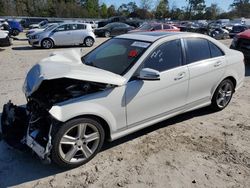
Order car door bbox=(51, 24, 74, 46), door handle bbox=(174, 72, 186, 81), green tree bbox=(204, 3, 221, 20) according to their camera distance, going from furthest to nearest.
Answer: green tree bbox=(204, 3, 221, 20)
car door bbox=(51, 24, 74, 46)
door handle bbox=(174, 72, 186, 81)

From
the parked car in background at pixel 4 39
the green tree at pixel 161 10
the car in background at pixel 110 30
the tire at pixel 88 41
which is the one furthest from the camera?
the green tree at pixel 161 10

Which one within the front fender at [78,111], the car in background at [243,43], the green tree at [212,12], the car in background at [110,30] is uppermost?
the front fender at [78,111]

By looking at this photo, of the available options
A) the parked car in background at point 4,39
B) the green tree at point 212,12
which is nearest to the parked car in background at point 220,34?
the parked car in background at point 4,39

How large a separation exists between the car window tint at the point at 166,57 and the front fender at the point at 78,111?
0.97m

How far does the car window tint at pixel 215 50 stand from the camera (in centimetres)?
532

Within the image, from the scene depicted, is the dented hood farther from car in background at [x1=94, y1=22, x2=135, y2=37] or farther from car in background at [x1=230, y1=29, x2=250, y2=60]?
car in background at [x1=94, y1=22, x2=135, y2=37]

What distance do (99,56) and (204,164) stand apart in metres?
2.41

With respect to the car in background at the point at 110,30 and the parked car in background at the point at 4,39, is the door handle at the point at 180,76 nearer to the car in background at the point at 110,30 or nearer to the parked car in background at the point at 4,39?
the parked car in background at the point at 4,39

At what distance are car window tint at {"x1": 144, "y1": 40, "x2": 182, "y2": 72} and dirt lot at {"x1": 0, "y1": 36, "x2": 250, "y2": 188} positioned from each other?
114 centimetres

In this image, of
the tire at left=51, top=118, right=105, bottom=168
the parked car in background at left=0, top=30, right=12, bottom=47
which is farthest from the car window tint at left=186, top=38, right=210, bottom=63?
the parked car in background at left=0, top=30, right=12, bottom=47

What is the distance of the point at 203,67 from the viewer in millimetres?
5008

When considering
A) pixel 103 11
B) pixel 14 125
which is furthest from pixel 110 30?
pixel 103 11

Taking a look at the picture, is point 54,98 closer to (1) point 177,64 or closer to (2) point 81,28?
(1) point 177,64

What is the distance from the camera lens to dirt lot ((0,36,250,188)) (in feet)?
11.7
